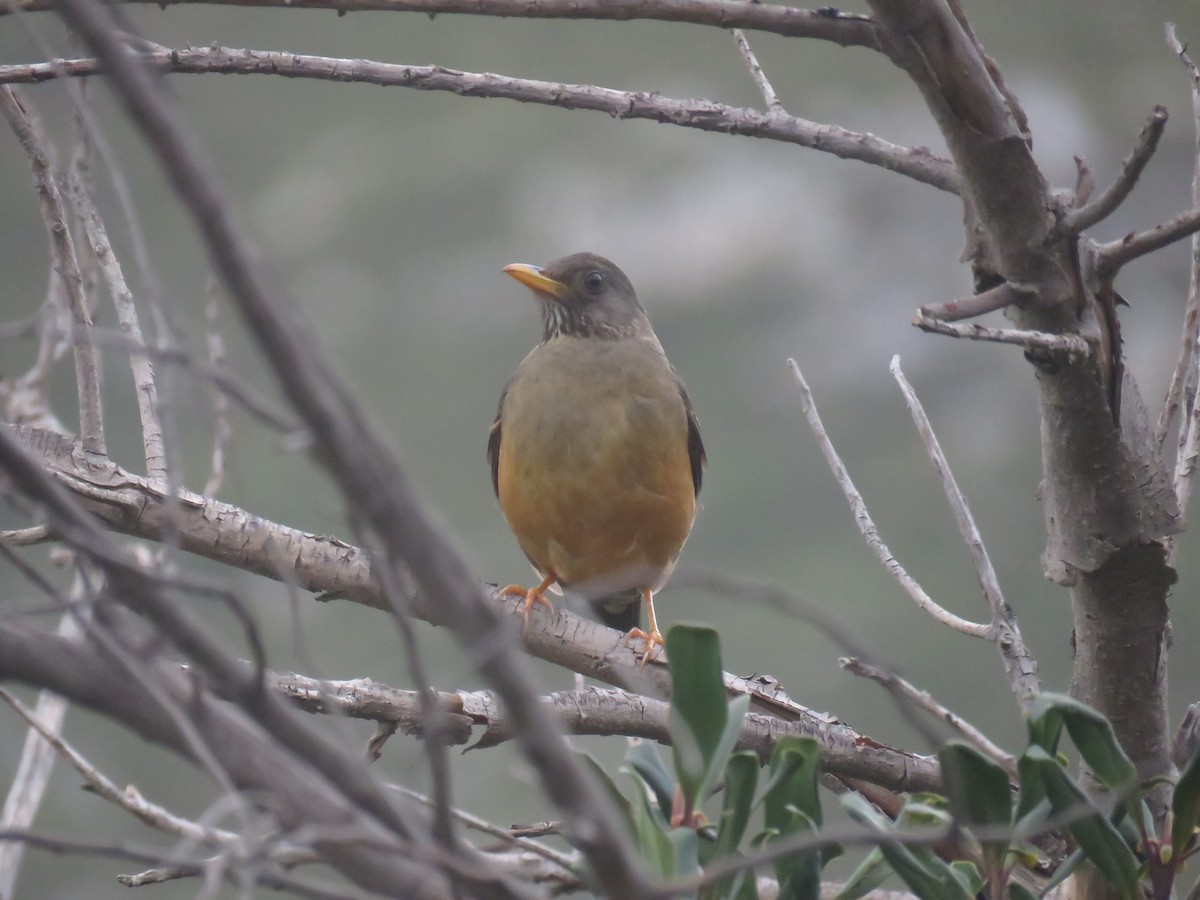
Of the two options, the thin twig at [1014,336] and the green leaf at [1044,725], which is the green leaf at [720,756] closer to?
the green leaf at [1044,725]

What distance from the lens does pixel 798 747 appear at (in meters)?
1.86

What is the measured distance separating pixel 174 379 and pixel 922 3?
147 centimetres

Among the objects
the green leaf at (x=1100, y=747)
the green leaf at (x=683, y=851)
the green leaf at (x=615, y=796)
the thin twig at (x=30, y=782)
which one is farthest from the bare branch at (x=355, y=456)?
the thin twig at (x=30, y=782)

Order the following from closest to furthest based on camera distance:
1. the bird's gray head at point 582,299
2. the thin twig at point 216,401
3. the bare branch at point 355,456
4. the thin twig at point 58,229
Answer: the bare branch at point 355,456, the thin twig at point 58,229, the thin twig at point 216,401, the bird's gray head at point 582,299

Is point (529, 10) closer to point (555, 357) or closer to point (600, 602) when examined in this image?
point (555, 357)

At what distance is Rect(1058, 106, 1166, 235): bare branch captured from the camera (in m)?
1.91

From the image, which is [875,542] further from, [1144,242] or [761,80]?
[761,80]

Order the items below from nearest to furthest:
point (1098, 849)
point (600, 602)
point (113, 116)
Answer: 1. point (1098, 849)
2. point (600, 602)
3. point (113, 116)

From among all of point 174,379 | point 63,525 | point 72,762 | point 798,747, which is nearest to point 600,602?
point 72,762

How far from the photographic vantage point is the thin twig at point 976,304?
2133mm

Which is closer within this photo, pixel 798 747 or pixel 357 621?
pixel 798 747

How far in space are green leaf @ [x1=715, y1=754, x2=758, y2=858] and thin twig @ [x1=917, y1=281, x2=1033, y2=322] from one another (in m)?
0.80

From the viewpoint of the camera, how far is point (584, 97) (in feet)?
9.00

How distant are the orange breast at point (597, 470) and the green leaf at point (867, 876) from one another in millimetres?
2378
